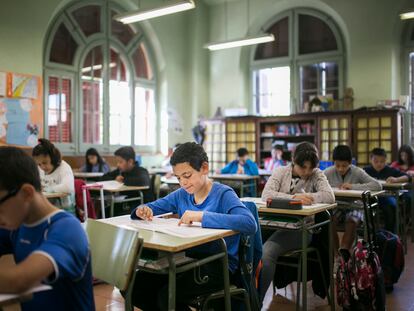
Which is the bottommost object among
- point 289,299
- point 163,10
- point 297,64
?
point 289,299

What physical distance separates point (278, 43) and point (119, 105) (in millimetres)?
3499

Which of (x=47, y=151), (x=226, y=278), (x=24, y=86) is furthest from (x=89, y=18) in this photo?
(x=226, y=278)

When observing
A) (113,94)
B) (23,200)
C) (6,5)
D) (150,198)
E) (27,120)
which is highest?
(6,5)

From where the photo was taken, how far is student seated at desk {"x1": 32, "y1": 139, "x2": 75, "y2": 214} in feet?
13.8

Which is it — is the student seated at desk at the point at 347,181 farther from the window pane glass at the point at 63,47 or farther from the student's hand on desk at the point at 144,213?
the window pane glass at the point at 63,47

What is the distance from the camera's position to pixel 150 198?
5.46 meters

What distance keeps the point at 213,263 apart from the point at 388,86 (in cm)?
683

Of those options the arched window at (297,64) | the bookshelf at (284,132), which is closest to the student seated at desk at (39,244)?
the bookshelf at (284,132)

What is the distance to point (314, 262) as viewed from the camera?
3.27 metres

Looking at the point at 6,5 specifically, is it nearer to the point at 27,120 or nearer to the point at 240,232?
the point at 27,120

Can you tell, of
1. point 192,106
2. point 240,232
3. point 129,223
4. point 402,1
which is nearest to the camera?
point 240,232

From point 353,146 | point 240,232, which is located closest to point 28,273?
point 240,232

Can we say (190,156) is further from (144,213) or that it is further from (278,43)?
(278,43)

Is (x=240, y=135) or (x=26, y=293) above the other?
(x=240, y=135)
